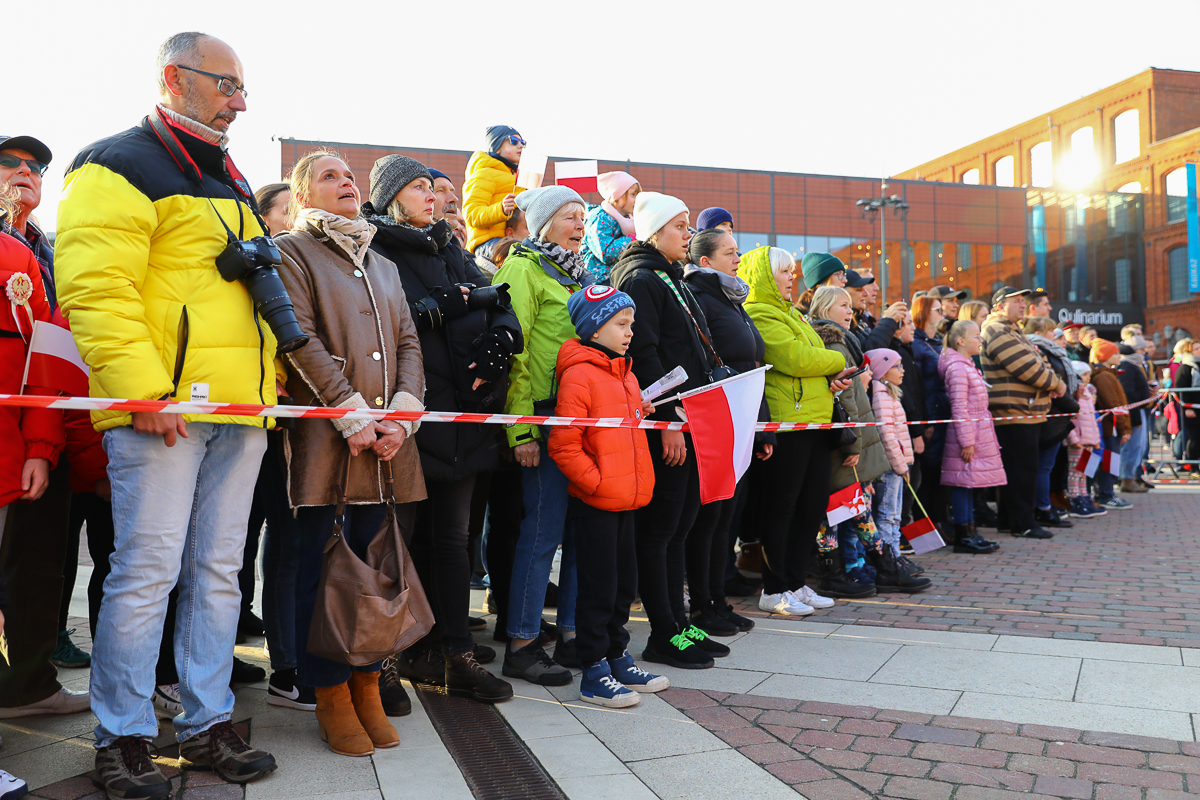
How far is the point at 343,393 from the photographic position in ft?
11.0

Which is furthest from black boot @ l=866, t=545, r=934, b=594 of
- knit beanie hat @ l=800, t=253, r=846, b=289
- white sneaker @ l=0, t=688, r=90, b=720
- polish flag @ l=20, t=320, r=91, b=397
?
polish flag @ l=20, t=320, r=91, b=397

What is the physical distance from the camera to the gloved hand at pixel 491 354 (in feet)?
13.0

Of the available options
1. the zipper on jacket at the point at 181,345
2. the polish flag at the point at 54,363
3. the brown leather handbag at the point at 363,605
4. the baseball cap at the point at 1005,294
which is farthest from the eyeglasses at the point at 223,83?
the baseball cap at the point at 1005,294

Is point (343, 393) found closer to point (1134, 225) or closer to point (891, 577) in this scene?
point (891, 577)

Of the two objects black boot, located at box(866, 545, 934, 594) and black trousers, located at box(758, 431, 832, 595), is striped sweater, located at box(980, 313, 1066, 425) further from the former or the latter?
black trousers, located at box(758, 431, 832, 595)

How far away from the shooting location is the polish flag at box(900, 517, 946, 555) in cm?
654

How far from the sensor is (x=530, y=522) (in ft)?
14.5

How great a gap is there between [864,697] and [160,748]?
2773 millimetres

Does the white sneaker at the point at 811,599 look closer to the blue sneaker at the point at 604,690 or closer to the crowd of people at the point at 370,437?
the crowd of people at the point at 370,437

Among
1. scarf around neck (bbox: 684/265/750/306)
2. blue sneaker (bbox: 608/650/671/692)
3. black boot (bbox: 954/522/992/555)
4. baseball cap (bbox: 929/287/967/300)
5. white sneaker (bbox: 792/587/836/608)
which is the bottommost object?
black boot (bbox: 954/522/992/555)

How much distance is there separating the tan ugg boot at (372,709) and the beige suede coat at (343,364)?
670mm

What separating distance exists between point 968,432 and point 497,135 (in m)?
4.68

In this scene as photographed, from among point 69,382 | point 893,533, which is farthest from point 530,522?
point 893,533

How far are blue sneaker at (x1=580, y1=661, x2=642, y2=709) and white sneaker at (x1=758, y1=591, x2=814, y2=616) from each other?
6.23ft
